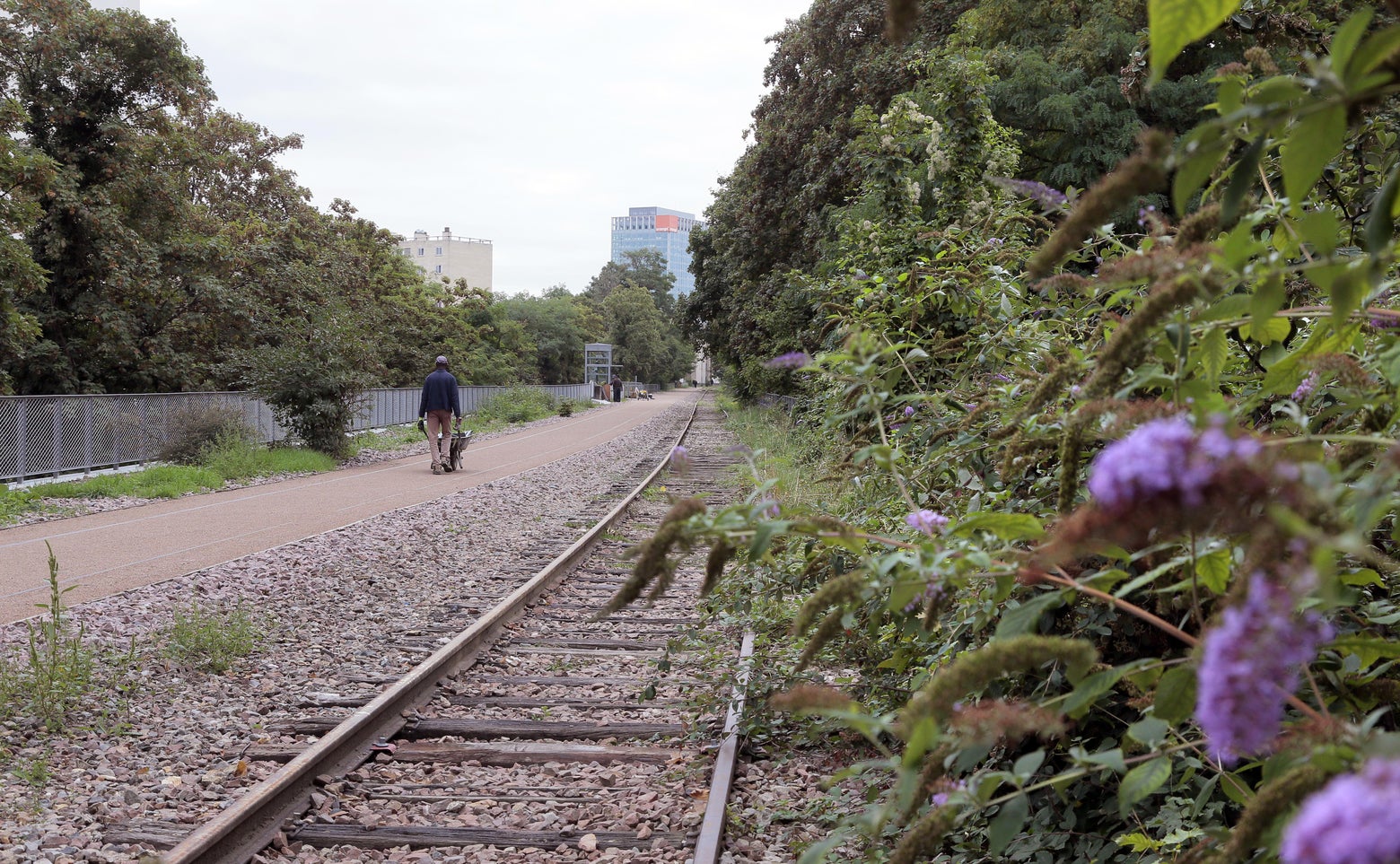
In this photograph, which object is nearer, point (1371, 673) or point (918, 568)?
point (918, 568)

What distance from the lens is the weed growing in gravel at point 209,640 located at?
611 centimetres

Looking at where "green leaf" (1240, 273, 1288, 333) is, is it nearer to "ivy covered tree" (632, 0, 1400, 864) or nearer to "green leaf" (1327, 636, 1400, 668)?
A: "ivy covered tree" (632, 0, 1400, 864)

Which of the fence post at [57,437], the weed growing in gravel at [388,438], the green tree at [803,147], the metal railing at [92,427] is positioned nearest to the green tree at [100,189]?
the metal railing at [92,427]

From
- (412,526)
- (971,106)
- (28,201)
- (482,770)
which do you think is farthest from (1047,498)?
(28,201)

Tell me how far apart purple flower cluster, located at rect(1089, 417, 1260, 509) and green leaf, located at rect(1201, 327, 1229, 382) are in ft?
2.54

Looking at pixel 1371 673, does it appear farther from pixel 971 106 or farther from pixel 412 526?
pixel 412 526

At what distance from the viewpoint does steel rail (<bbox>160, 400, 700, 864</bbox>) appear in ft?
11.4

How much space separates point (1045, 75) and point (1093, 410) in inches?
580

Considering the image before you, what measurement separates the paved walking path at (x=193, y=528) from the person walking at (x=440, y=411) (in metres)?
0.48

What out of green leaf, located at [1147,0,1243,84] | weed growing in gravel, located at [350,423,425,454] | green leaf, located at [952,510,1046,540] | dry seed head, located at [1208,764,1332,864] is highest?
green leaf, located at [1147,0,1243,84]

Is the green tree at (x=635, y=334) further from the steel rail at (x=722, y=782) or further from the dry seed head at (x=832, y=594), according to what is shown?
the dry seed head at (x=832, y=594)

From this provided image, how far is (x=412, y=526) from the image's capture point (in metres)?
11.8

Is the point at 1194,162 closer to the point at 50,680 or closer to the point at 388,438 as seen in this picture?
the point at 50,680

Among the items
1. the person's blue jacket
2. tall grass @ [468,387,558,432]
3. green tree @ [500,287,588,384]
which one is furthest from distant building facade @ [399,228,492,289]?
the person's blue jacket
